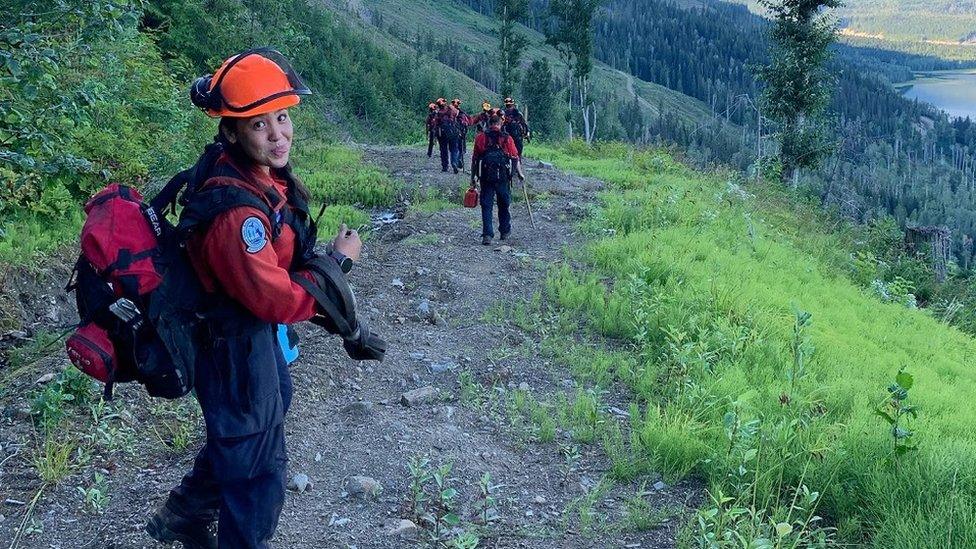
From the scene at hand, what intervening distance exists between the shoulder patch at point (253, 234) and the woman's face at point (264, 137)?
0.34 meters

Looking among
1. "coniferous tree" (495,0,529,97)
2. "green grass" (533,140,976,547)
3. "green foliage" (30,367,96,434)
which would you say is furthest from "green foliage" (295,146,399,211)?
"coniferous tree" (495,0,529,97)

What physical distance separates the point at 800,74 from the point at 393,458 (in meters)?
21.6

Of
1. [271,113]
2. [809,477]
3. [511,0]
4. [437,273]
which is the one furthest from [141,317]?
[511,0]

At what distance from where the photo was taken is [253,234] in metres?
2.49

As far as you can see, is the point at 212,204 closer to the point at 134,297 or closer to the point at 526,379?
the point at 134,297

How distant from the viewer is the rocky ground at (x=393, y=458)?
3840mm

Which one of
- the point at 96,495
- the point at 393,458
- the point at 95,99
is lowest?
the point at 393,458

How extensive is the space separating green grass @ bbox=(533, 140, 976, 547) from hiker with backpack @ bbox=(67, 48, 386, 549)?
2487 millimetres

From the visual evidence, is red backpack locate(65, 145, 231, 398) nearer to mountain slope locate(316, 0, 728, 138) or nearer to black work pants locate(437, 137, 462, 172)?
black work pants locate(437, 137, 462, 172)

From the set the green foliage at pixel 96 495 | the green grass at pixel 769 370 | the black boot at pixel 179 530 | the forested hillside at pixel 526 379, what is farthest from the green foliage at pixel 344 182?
Answer: the black boot at pixel 179 530

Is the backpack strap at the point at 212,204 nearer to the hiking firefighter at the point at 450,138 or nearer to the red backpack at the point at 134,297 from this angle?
the red backpack at the point at 134,297

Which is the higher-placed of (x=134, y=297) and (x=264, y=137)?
(x=264, y=137)

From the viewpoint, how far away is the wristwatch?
2835 millimetres

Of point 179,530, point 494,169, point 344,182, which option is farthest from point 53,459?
point 344,182
